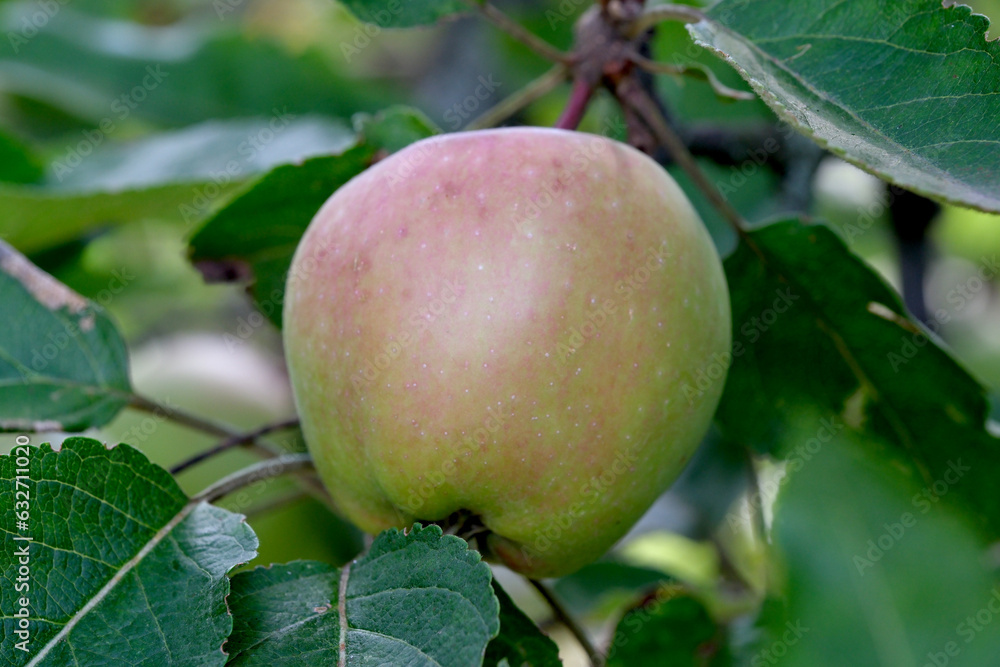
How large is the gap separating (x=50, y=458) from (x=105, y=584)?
9 centimetres

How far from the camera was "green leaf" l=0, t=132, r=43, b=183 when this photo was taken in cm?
110

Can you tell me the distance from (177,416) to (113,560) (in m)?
0.26

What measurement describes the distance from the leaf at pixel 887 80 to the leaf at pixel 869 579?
0.17 meters

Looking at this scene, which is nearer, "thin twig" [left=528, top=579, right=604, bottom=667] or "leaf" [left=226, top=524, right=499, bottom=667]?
"leaf" [left=226, top=524, right=499, bottom=667]

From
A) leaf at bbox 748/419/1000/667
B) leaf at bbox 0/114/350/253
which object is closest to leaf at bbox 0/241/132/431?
leaf at bbox 0/114/350/253

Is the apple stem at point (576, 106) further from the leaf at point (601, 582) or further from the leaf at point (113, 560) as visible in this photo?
the leaf at point (601, 582)

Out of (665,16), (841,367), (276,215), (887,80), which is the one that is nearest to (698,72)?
(665,16)

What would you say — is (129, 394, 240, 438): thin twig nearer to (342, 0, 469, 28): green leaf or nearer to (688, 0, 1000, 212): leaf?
(342, 0, 469, 28): green leaf

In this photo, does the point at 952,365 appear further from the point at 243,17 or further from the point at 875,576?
the point at 243,17

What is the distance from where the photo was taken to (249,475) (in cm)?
65

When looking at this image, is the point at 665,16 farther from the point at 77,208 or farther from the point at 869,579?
the point at 77,208

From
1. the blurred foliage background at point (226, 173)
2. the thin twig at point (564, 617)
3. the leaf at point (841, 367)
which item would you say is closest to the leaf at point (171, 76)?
the blurred foliage background at point (226, 173)

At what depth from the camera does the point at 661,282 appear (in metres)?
0.54

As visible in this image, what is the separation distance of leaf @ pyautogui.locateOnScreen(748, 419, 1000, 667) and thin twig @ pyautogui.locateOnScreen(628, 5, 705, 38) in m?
0.42
